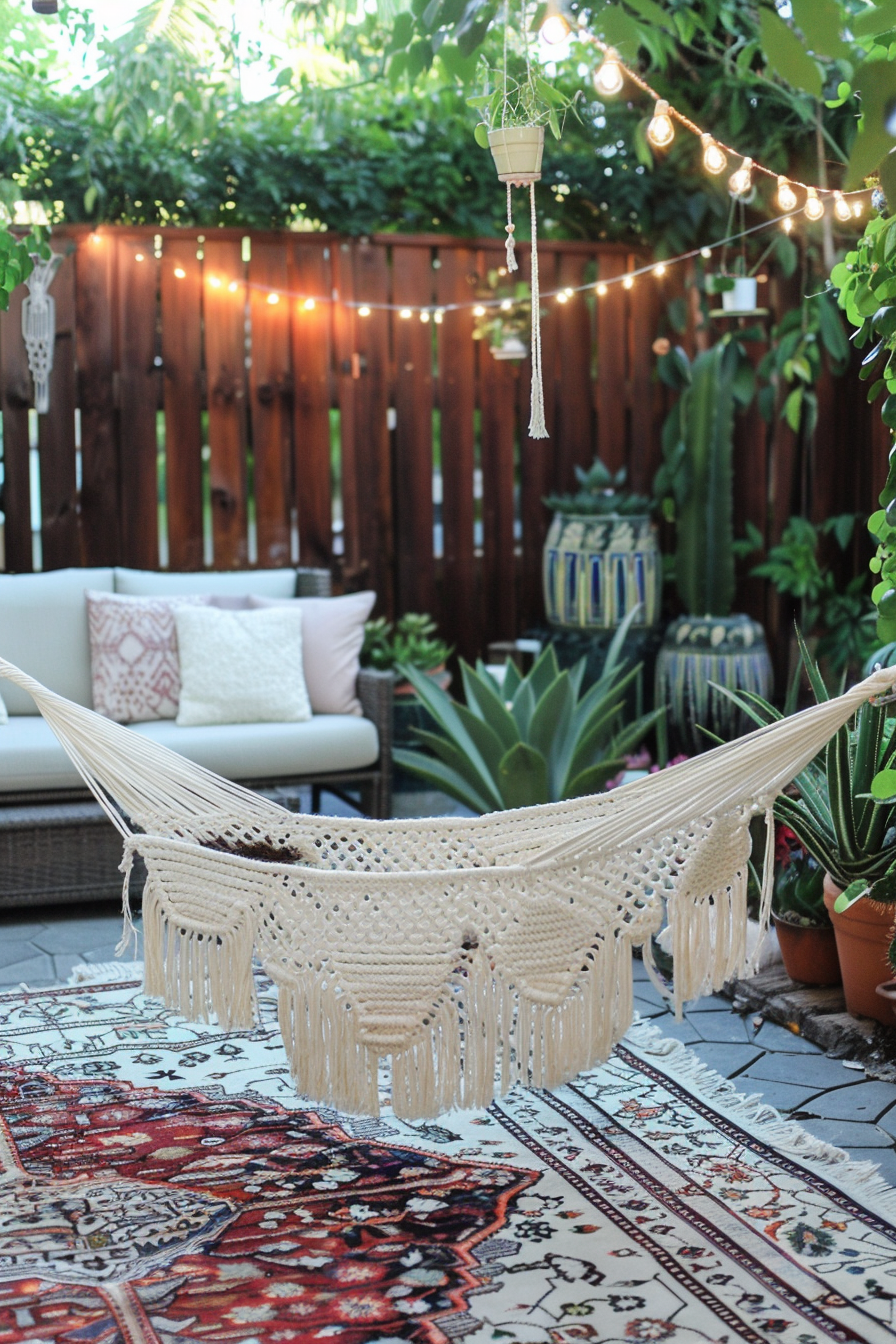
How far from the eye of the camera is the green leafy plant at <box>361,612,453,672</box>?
4.49 m

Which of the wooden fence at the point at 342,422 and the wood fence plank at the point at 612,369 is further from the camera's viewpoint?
the wood fence plank at the point at 612,369

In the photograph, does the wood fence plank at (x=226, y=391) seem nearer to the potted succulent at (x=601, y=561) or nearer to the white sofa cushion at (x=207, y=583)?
the white sofa cushion at (x=207, y=583)

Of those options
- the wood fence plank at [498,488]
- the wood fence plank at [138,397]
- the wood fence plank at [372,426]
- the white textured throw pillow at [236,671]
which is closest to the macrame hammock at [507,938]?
the white textured throw pillow at [236,671]

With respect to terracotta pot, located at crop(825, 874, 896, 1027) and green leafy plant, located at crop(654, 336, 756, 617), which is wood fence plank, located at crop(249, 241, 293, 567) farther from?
terracotta pot, located at crop(825, 874, 896, 1027)

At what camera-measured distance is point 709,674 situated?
180 inches

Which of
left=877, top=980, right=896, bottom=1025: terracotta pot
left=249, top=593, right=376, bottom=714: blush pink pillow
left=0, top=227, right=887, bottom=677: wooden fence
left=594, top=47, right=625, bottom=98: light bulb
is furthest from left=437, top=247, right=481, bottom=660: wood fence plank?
left=877, top=980, right=896, bottom=1025: terracotta pot

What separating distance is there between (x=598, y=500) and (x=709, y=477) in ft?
1.22

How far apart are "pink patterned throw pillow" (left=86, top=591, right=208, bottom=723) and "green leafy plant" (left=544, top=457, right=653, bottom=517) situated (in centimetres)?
148

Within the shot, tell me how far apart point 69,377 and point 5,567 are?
623mm

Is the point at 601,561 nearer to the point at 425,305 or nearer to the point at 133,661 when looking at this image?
the point at 425,305

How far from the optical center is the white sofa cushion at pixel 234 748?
3.54m

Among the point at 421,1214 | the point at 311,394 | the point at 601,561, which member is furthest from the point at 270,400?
the point at 421,1214

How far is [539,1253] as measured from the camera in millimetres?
1932

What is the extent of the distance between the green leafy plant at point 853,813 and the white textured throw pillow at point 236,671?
1.51 meters
